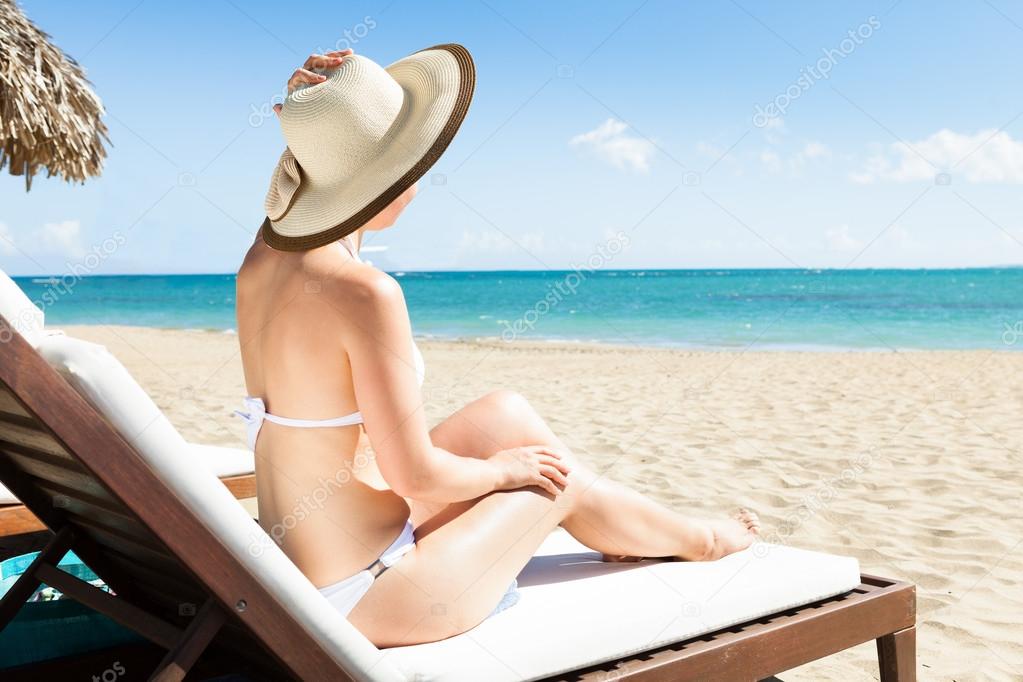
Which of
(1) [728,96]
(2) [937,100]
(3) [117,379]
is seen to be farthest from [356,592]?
(2) [937,100]

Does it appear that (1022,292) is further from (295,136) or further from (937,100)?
(295,136)

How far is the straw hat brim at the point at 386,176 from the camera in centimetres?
175

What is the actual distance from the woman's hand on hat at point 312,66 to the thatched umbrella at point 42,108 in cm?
396

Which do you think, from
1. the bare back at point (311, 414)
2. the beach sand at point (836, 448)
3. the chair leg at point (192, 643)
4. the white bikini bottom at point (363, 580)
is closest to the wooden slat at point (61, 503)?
the chair leg at point (192, 643)

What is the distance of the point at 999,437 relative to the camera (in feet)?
21.9

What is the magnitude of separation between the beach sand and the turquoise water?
772 cm

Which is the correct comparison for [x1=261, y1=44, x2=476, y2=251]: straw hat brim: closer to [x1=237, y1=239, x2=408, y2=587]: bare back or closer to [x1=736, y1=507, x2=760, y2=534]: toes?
[x1=237, y1=239, x2=408, y2=587]: bare back

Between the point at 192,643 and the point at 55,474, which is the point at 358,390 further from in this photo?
the point at 55,474

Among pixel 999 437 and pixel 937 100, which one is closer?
pixel 999 437

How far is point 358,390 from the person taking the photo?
1663 millimetres

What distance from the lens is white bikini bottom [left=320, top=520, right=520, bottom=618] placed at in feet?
5.83

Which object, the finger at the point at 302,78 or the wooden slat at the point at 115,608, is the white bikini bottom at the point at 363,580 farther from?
the finger at the point at 302,78

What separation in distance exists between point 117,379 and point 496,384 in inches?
385

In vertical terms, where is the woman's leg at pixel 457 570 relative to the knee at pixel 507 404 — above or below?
below
